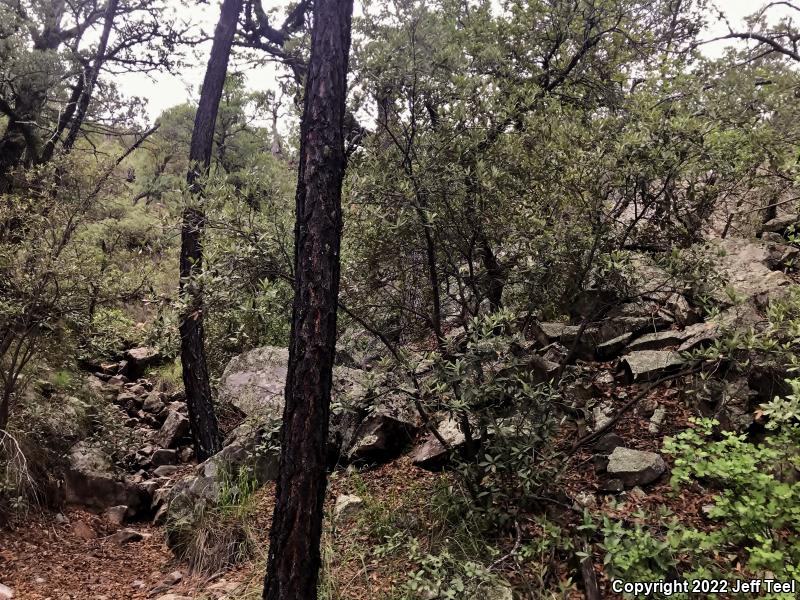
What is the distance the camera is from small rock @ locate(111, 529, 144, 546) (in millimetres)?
5438

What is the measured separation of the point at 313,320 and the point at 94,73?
9.67 m

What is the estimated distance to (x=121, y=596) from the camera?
4.46 metres

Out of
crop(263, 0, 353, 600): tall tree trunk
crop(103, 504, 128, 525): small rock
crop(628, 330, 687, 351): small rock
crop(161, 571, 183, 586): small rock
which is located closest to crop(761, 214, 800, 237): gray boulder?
crop(628, 330, 687, 351): small rock

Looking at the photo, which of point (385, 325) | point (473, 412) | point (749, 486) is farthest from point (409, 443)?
point (749, 486)

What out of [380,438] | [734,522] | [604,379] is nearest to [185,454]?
[380,438]

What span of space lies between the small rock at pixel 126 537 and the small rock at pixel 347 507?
246 centimetres

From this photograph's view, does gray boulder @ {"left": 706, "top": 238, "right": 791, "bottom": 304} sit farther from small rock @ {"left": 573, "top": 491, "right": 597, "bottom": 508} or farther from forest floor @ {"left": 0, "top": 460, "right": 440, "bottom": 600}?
forest floor @ {"left": 0, "top": 460, "right": 440, "bottom": 600}

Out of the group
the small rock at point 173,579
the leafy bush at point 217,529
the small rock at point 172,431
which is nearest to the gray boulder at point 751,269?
the leafy bush at point 217,529

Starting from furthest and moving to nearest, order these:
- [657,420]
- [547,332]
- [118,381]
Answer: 1. [118,381]
2. [547,332]
3. [657,420]

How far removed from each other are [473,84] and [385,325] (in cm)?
204

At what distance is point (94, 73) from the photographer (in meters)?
9.92

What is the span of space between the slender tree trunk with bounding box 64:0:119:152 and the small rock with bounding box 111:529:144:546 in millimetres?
7518

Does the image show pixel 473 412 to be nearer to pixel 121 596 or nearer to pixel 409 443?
pixel 409 443

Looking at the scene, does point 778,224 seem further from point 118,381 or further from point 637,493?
point 118,381
